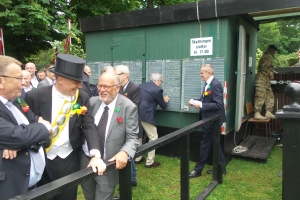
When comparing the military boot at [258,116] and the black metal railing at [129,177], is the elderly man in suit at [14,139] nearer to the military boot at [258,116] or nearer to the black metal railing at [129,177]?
the black metal railing at [129,177]

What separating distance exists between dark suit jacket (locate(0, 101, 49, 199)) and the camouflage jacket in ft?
19.6

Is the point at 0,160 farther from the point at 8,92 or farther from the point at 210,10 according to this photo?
the point at 210,10

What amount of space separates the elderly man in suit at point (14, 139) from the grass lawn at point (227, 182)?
2397 mm

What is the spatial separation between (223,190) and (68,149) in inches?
114

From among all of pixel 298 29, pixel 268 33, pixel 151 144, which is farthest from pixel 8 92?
pixel 298 29

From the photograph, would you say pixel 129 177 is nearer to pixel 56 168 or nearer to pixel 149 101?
pixel 56 168

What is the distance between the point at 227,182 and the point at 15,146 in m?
3.77

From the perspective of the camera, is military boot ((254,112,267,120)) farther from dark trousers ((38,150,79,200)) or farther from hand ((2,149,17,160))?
hand ((2,149,17,160))

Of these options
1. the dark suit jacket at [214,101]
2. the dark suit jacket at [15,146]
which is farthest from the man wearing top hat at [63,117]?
the dark suit jacket at [214,101]

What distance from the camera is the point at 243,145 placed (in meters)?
5.97

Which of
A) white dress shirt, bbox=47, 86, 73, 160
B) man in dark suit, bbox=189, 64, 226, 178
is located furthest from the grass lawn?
white dress shirt, bbox=47, 86, 73, 160

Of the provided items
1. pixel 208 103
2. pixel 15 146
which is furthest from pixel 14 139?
pixel 208 103

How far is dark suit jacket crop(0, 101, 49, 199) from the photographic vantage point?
1702mm

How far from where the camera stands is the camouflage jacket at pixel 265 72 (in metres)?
6.61
